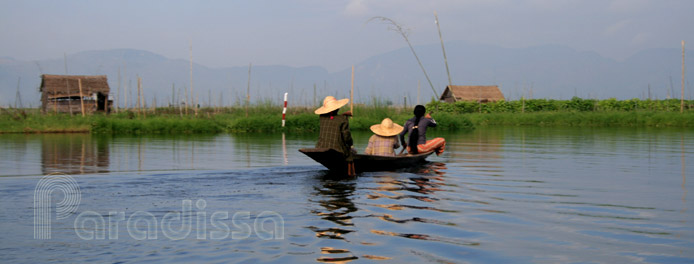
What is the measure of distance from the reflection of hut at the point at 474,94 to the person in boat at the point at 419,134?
33813 mm

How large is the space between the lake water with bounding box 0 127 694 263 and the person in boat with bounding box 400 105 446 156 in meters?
0.49

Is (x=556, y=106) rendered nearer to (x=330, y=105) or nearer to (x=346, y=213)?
(x=330, y=105)

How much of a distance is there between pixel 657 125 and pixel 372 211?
27625 millimetres

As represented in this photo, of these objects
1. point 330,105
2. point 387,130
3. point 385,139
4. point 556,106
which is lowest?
point 385,139

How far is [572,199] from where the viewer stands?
6949 mm

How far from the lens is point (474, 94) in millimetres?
45688

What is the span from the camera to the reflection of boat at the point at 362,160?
28.0ft

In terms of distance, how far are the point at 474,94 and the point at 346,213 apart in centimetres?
4100

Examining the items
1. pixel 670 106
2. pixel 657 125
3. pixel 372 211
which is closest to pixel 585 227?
pixel 372 211

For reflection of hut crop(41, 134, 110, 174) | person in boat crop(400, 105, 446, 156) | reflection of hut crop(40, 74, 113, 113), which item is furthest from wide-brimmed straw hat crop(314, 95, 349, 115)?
reflection of hut crop(40, 74, 113, 113)

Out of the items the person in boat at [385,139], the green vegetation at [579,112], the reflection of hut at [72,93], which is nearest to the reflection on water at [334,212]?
the person in boat at [385,139]

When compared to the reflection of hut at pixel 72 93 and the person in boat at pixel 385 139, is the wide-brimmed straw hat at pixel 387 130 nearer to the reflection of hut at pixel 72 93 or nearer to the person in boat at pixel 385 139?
the person in boat at pixel 385 139

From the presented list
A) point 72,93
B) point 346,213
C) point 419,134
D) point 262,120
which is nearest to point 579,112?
point 262,120

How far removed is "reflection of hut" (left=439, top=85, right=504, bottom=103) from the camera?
1763 inches
